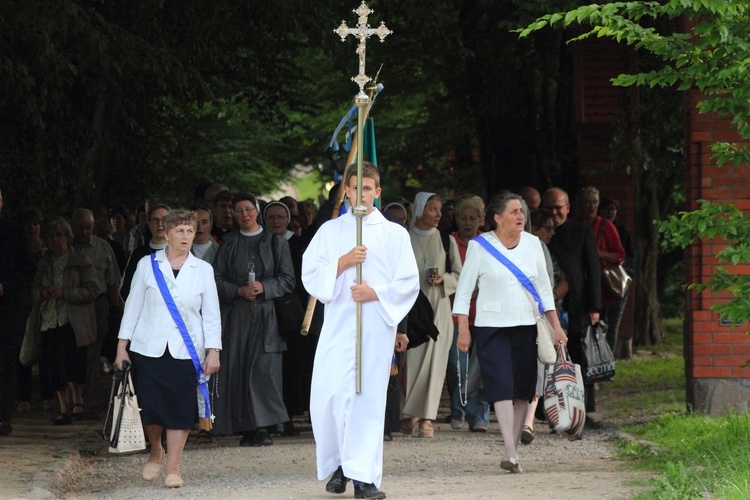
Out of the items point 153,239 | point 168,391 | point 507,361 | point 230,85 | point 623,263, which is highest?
point 230,85

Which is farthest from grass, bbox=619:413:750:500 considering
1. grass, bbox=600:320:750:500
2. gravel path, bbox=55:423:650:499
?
gravel path, bbox=55:423:650:499

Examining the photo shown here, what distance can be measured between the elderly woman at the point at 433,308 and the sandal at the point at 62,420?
3385 millimetres

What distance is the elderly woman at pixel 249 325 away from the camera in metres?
12.4

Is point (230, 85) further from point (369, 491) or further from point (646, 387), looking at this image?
point (369, 491)

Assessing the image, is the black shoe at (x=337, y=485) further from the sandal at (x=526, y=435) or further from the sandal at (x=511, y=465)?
the sandal at (x=526, y=435)

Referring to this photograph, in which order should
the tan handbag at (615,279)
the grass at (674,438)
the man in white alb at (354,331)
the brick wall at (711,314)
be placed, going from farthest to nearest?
the tan handbag at (615,279)
the brick wall at (711,314)
the man in white alb at (354,331)
the grass at (674,438)

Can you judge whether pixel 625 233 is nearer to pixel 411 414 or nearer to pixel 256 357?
pixel 411 414

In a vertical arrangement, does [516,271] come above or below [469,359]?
above

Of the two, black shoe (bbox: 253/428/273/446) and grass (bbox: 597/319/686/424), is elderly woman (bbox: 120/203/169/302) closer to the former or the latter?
black shoe (bbox: 253/428/273/446)

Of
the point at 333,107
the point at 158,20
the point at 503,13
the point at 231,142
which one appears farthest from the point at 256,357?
the point at 231,142

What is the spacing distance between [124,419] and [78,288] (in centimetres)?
470

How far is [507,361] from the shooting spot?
1048 centimetres

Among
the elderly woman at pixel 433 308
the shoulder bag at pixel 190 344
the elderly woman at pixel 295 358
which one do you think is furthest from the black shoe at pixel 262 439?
the shoulder bag at pixel 190 344

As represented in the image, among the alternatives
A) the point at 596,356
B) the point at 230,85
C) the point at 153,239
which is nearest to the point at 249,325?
the point at 153,239
